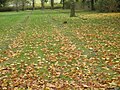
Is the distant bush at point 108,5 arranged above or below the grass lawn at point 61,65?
above

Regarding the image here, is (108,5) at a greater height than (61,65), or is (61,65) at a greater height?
Answer: (108,5)

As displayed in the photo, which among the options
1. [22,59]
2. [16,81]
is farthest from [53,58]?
[16,81]

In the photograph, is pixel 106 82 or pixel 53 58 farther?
pixel 53 58

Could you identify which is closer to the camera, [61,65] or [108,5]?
[61,65]

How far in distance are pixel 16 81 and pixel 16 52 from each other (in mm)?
4197

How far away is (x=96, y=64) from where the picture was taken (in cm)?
890

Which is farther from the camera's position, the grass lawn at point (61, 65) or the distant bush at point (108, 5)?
the distant bush at point (108, 5)

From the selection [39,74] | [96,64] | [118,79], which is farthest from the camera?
[96,64]

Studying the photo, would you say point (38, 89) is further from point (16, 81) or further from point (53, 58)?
point (53, 58)

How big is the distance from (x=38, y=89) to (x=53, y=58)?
11.1 ft

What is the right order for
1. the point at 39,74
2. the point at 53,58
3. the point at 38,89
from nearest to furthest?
the point at 38,89 → the point at 39,74 → the point at 53,58

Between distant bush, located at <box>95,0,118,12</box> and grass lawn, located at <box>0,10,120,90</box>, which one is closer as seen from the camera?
grass lawn, located at <box>0,10,120,90</box>

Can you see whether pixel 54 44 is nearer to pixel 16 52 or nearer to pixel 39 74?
pixel 16 52

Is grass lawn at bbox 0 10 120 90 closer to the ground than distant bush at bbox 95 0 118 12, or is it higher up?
closer to the ground
